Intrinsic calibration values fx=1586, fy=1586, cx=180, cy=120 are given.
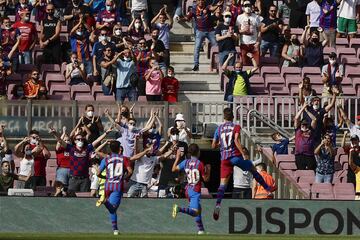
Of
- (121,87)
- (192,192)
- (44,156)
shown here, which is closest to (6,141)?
(44,156)

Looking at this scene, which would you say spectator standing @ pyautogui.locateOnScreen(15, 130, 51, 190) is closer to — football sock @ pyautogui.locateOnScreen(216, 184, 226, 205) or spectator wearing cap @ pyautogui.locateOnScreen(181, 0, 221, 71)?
football sock @ pyautogui.locateOnScreen(216, 184, 226, 205)

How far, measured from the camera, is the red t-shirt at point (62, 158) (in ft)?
104

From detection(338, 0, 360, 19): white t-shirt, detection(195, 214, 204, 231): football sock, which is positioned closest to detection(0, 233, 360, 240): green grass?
detection(195, 214, 204, 231): football sock

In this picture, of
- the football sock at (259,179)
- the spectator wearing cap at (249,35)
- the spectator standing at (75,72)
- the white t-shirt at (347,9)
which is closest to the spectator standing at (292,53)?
the spectator wearing cap at (249,35)

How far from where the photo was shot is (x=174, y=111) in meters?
33.2

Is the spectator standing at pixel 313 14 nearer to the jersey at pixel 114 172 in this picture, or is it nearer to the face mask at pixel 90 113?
the face mask at pixel 90 113

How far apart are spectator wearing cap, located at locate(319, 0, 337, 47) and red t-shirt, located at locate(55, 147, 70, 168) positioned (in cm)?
885

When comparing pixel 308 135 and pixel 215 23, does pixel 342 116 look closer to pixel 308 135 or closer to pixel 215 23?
pixel 308 135

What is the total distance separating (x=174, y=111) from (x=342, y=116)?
370cm

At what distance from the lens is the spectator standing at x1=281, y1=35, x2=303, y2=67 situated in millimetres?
36875

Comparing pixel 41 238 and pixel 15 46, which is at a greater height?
pixel 15 46

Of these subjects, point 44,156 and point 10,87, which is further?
point 10,87

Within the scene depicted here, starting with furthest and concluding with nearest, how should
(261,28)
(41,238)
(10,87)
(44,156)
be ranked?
1. (261,28)
2. (10,87)
3. (44,156)
4. (41,238)

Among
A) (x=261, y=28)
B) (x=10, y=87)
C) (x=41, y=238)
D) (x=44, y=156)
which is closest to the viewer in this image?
(x=41, y=238)
